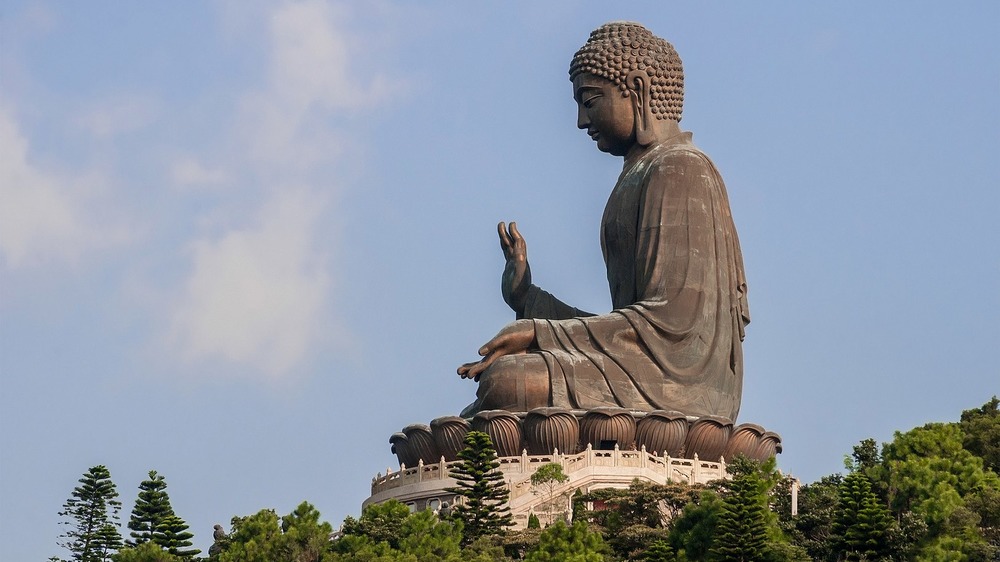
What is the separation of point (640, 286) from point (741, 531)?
1088cm

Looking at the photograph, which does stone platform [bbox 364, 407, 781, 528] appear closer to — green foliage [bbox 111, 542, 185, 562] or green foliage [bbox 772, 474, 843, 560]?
green foliage [bbox 772, 474, 843, 560]

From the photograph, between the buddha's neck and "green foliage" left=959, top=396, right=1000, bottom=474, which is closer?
"green foliage" left=959, top=396, right=1000, bottom=474

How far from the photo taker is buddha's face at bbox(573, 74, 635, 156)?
143 feet

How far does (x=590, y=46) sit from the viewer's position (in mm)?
43781

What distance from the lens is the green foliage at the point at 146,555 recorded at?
3488 cm

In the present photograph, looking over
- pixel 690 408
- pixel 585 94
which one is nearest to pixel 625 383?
pixel 690 408

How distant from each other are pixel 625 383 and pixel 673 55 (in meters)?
5.80

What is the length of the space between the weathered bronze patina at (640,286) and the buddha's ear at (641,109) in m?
0.02

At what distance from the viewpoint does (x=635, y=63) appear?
4347 cm

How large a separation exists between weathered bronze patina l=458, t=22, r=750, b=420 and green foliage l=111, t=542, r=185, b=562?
7.13 m

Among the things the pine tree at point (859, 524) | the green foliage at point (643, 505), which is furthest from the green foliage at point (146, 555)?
the pine tree at point (859, 524)

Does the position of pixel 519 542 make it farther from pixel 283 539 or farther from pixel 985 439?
pixel 985 439

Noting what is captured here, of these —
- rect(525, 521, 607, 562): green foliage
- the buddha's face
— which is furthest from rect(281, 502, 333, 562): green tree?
the buddha's face

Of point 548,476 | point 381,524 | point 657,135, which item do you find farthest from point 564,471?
point 657,135
